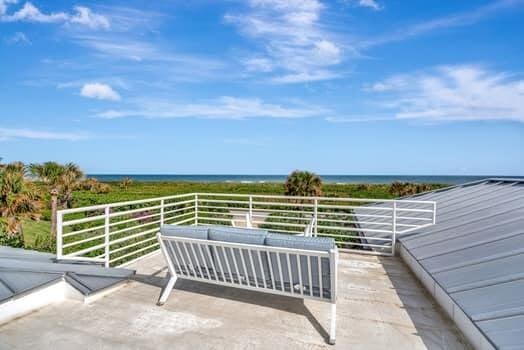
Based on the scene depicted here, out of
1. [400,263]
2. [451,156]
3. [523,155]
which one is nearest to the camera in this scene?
[400,263]

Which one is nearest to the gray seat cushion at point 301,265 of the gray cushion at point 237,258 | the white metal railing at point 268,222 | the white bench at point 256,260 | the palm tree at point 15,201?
the white bench at point 256,260

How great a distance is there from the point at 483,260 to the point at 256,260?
2.36 metres

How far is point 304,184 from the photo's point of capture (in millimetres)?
14320

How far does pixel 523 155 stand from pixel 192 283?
75.2ft

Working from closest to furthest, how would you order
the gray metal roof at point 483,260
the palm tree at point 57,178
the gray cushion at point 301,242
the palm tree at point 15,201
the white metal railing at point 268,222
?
the gray metal roof at point 483,260, the gray cushion at point 301,242, the white metal railing at point 268,222, the palm tree at point 15,201, the palm tree at point 57,178

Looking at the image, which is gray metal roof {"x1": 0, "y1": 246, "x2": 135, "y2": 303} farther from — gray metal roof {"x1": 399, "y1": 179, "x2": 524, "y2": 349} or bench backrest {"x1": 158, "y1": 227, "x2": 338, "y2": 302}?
gray metal roof {"x1": 399, "y1": 179, "x2": 524, "y2": 349}

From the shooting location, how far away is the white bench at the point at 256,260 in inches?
98.0

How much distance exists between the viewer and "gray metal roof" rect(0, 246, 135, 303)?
2.71m

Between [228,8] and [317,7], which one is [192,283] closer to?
[317,7]

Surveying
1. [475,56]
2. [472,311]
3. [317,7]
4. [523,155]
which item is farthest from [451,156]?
[472,311]

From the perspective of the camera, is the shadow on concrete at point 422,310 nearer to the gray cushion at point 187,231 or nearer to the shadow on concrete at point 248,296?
the shadow on concrete at point 248,296

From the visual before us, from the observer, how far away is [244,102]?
62.7ft

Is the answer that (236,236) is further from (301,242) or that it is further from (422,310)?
(422,310)

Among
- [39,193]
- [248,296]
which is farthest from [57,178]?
[248,296]
